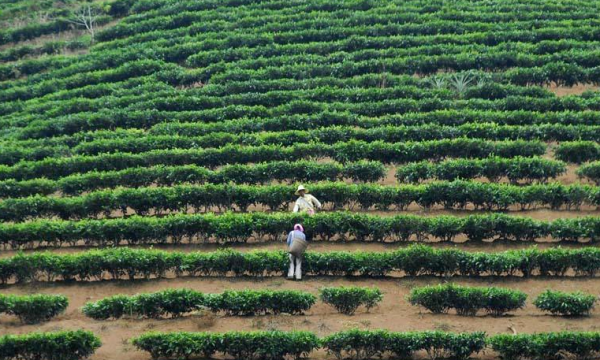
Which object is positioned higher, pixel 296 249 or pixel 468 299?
pixel 296 249

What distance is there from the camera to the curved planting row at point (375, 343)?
726 inches

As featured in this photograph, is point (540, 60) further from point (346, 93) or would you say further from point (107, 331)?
point (107, 331)

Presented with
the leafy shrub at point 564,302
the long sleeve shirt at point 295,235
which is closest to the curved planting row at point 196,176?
the long sleeve shirt at point 295,235

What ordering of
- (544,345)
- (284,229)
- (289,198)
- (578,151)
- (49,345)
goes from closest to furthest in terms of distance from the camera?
(544,345) → (49,345) → (284,229) → (289,198) → (578,151)

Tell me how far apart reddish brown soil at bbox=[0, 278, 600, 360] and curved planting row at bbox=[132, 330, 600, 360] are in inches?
28.5

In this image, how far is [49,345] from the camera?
18.6 m

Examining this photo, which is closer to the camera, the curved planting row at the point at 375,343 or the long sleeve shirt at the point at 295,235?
the curved planting row at the point at 375,343

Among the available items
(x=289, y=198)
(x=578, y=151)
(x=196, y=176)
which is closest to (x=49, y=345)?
(x=289, y=198)

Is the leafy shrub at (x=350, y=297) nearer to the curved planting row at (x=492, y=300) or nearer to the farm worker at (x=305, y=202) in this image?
the curved planting row at (x=492, y=300)

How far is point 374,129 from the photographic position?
97.5ft

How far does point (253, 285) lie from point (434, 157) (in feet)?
28.8

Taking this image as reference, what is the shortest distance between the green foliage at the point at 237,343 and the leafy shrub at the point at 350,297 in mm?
1892

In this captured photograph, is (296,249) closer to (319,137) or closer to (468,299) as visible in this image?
Result: (468,299)

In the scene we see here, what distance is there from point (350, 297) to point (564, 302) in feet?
15.4
